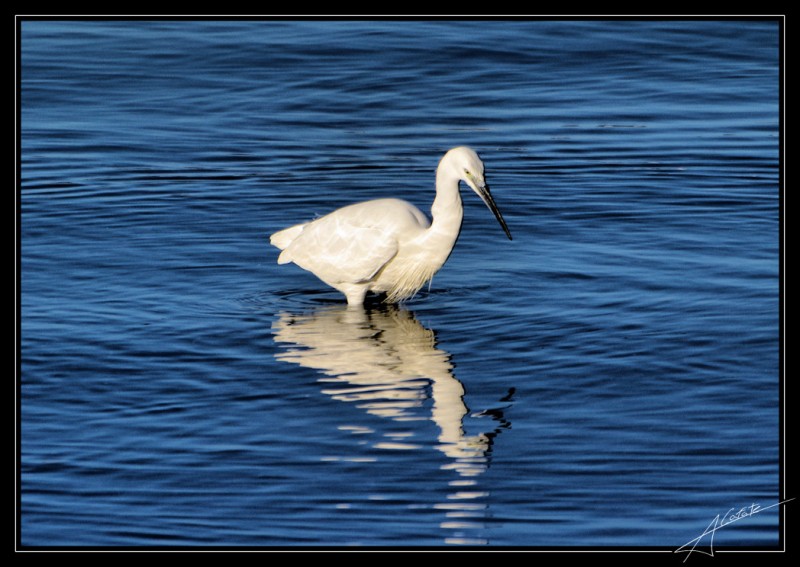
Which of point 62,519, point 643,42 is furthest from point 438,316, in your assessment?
point 643,42

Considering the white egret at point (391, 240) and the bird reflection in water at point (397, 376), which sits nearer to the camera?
the bird reflection in water at point (397, 376)

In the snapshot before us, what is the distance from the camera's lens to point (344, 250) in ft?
31.6

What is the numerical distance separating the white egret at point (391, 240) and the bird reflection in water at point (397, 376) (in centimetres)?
25

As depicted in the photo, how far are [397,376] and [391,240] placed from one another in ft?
5.13

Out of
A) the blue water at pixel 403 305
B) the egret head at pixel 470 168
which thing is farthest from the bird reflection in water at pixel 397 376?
the egret head at pixel 470 168

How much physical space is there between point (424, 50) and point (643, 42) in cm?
312

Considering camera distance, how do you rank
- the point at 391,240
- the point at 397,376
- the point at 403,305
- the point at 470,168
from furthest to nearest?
the point at 403,305 → the point at 391,240 → the point at 470,168 → the point at 397,376

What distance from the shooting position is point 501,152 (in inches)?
553

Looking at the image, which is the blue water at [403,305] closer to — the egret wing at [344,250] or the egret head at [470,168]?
the egret wing at [344,250]

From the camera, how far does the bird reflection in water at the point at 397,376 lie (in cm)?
686

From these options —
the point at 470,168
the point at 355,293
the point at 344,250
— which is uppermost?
the point at 470,168

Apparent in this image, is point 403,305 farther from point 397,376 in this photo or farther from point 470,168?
point 397,376

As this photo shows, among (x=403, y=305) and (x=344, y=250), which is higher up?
(x=344, y=250)

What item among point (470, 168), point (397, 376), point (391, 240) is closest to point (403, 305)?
point (391, 240)
